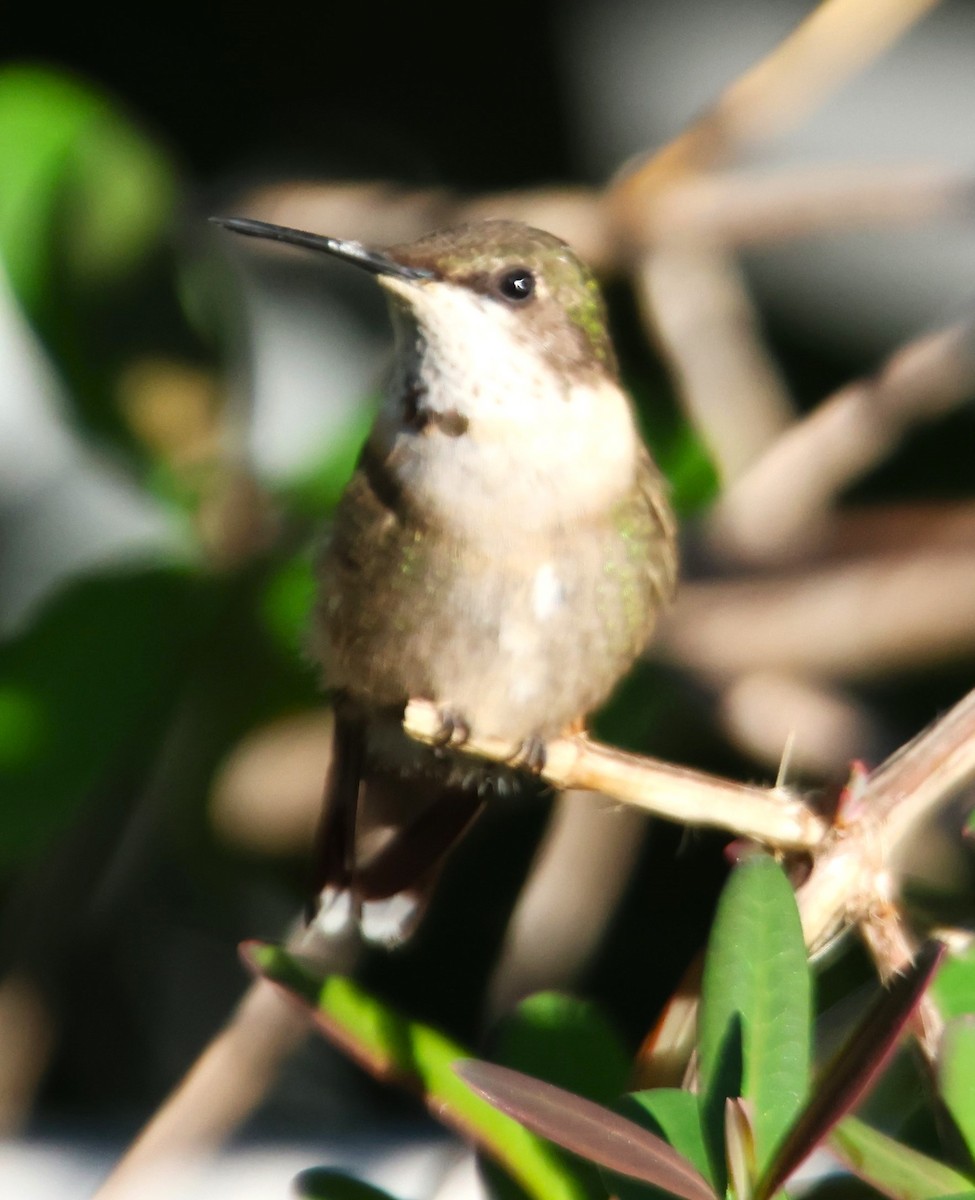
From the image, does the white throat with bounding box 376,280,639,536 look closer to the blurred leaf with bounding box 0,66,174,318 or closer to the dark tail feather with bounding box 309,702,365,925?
the dark tail feather with bounding box 309,702,365,925

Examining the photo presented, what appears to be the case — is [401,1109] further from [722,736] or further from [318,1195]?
[318,1195]

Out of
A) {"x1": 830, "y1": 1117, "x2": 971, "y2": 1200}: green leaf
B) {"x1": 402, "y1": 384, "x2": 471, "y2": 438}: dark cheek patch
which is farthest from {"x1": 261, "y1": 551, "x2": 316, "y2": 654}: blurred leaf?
{"x1": 830, "y1": 1117, "x2": 971, "y2": 1200}: green leaf

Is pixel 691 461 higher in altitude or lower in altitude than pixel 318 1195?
higher

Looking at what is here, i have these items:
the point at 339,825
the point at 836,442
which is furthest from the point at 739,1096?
the point at 836,442

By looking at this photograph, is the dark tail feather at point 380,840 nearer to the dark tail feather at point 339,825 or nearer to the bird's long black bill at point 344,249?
the dark tail feather at point 339,825

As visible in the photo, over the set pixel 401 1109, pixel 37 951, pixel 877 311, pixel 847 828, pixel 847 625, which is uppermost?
pixel 877 311

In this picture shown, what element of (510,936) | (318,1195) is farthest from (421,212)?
(318,1195)

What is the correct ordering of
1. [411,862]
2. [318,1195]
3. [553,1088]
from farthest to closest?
1. [411,862]
2. [318,1195]
3. [553,1088]
